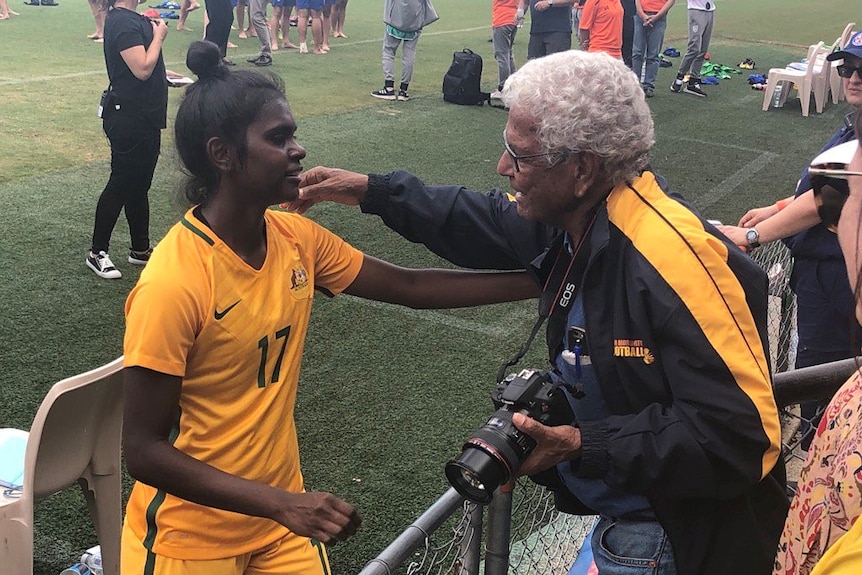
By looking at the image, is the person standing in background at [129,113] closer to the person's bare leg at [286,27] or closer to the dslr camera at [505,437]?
the dslr camera at [505,437]

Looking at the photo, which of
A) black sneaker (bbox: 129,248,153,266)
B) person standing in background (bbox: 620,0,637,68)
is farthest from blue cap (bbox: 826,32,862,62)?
person standing in background (bbox: 620,0,637,68)

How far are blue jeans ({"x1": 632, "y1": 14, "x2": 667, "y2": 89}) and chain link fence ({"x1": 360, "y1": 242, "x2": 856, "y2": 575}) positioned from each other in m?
8.97

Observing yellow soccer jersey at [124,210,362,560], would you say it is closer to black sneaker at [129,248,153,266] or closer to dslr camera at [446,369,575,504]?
dslr camera at [446,369,575,504]

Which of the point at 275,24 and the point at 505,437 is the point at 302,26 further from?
the point at 505,437

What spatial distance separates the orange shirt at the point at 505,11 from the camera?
12.5m

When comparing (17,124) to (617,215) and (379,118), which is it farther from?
(617,215)

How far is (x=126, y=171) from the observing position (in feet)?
19.7

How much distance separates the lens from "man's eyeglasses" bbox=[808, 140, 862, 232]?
1.81 m

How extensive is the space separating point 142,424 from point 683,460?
4.07 ft

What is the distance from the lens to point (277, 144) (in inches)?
93.7

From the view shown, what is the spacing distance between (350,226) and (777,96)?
383 inches

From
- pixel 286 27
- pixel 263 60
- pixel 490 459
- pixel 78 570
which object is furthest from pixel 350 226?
pixel 286 27

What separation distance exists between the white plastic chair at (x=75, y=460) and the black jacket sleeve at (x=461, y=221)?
3.34 ft

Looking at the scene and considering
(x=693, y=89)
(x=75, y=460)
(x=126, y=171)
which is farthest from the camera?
(x=693, y=89)
